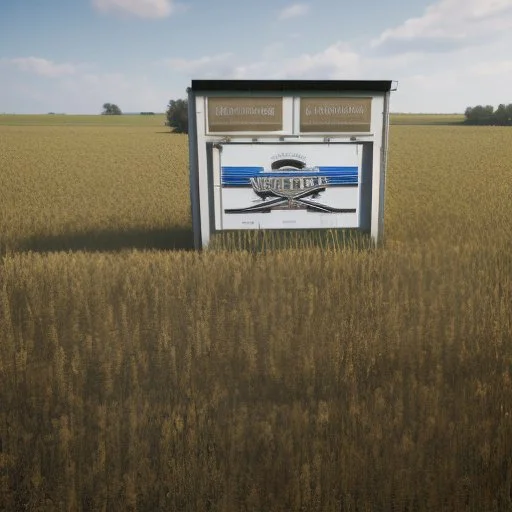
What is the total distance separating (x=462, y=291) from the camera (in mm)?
5895

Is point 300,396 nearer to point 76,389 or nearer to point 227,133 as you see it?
point 76,389

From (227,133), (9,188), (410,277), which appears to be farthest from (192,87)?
(9,188)

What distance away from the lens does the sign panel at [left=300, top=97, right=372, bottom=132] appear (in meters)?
8.01

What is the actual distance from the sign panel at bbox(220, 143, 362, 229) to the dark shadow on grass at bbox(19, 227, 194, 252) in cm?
145

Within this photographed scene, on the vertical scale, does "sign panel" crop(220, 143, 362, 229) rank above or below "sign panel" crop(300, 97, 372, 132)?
below

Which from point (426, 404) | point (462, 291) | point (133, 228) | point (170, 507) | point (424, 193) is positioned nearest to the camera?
point (170, 507)

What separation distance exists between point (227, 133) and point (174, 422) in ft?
16.5

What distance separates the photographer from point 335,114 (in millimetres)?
Answer: 8062

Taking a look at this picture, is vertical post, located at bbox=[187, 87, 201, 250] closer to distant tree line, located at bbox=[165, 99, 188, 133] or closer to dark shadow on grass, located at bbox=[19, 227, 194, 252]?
dark shadow on grass, located at bbox=[19, 227, 194, 252]

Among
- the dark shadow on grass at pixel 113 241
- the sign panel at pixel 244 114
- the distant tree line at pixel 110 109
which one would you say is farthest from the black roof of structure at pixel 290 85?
the distant tree line at pixel 110 109

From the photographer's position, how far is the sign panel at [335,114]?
26.3 feet

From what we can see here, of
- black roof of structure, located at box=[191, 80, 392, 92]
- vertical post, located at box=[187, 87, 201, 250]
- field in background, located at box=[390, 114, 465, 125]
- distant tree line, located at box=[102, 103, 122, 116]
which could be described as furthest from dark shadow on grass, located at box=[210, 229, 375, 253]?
distant tree line, located at box=[102, 103, 122, 116]

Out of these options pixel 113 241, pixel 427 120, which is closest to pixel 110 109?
pixel 427 120

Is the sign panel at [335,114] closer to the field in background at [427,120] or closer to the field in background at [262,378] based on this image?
the field in background at [262,378]
